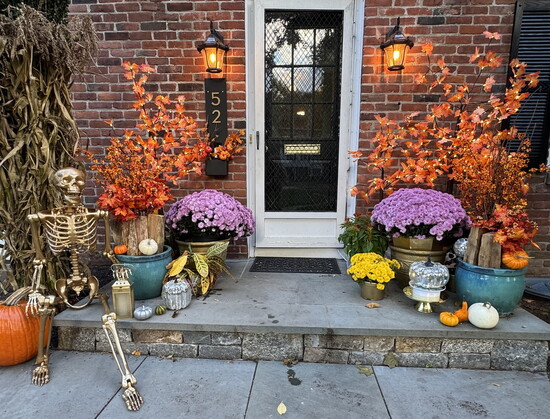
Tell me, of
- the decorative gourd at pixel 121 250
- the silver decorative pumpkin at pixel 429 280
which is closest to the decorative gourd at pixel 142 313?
the decorative gourd at pixel 121 250

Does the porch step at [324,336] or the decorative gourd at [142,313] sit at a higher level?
the decorative gourd at [142,313]

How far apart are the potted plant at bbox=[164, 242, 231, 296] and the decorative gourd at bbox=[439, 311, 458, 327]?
149 cm

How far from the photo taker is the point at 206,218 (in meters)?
2.60

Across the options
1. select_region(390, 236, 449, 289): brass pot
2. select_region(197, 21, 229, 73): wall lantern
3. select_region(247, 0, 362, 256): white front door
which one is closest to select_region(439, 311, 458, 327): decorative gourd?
select_region(390, 236, 449, 289): brass pot

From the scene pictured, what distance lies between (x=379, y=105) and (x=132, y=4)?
232cm

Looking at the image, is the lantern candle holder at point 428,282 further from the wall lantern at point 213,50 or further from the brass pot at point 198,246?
the wall lantern at point 213,50

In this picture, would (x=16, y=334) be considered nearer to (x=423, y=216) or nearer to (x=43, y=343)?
(x=43, y=343)

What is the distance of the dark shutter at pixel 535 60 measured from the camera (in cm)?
273

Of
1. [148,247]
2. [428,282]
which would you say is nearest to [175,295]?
[148,247]

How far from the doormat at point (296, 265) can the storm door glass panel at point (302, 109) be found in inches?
19.4

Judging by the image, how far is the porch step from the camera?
6.37 ft

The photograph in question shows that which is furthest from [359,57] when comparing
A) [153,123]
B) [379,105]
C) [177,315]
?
[177,315]

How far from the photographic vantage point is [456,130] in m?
2.92

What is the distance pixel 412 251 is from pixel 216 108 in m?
2.01
